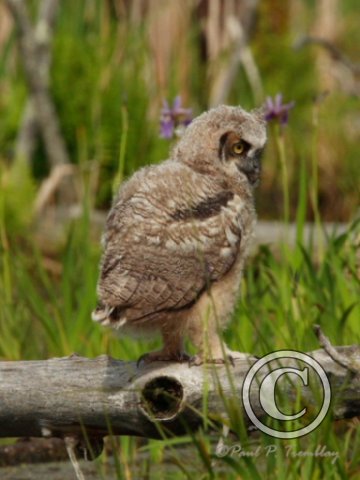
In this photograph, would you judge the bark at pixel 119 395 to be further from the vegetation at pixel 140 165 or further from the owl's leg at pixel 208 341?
the vegetation at pixel 140 165

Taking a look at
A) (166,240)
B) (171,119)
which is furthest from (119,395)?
(171,119)

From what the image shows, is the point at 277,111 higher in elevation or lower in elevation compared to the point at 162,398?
higher

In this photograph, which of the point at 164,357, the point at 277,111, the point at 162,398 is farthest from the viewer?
the point at 277,111

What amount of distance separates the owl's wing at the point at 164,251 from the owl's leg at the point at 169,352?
0.76ft

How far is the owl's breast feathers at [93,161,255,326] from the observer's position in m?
3.69

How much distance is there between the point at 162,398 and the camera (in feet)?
11.8

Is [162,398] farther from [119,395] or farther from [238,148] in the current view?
[238,148]

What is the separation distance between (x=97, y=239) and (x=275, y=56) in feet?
11.0

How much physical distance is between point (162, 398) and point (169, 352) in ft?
1.40

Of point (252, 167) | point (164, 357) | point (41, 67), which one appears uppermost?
point (252, 167)

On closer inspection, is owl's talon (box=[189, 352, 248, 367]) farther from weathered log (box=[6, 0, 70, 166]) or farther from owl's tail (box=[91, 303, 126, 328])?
weathered log (box=[6, 0, 70, 166])

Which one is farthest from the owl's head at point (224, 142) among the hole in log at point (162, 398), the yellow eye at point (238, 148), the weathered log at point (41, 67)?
the weathered log at point (41, 67)

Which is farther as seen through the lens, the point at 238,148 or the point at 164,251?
the point at 238,148

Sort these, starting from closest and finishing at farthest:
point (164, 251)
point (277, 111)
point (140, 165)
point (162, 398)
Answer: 1. point (162, 398)
2. point (164, 251)
3. point (277, 111)
4. point (140, 165)
